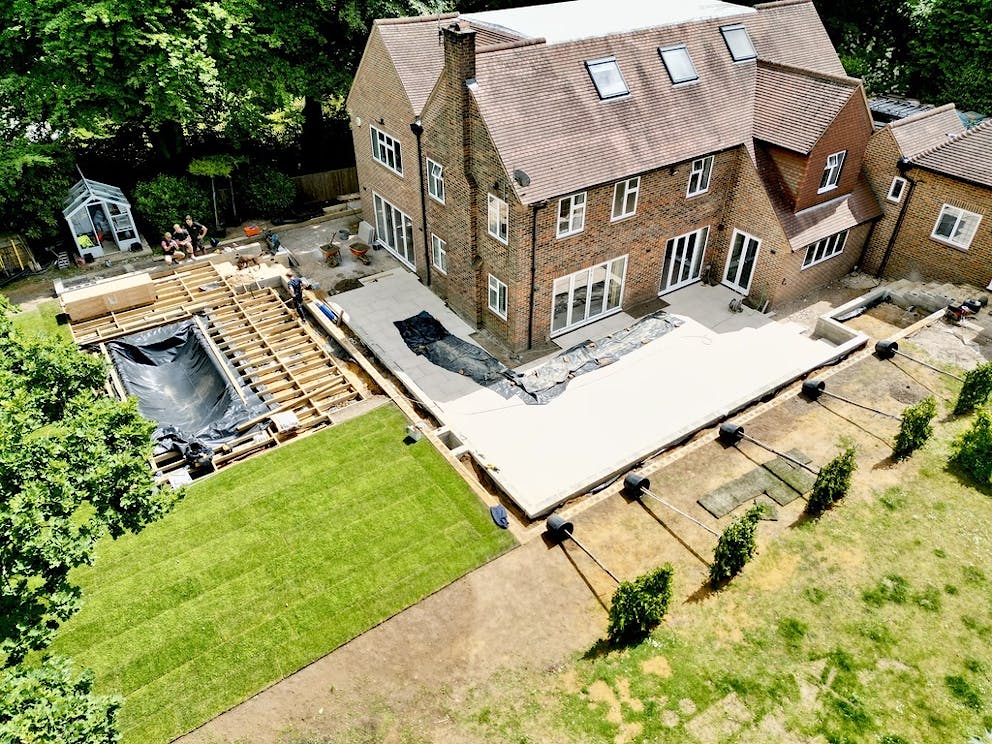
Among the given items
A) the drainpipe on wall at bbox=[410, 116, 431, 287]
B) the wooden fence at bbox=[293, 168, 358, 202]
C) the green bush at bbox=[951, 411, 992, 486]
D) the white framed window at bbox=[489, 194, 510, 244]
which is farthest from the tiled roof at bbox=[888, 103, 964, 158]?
the wooden fence at bbox=[293, 168, 358, 202]

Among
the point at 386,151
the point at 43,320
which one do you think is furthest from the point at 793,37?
the point at 43,320

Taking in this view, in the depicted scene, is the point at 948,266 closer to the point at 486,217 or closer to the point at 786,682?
the point at 486,217

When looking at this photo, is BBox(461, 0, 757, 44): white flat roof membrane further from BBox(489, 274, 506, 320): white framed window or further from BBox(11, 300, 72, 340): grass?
BBox(11, 300, 72, 340): grass

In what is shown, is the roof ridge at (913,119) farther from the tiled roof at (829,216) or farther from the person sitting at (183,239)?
the person sitting at (183,239)

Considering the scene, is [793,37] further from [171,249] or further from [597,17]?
[171,249]

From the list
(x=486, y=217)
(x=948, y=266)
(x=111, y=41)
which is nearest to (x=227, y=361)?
(x=486, y=217)
